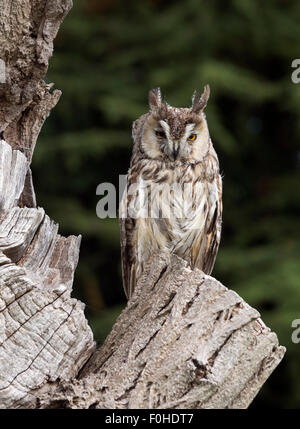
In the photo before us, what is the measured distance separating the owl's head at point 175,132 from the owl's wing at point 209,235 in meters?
0.24

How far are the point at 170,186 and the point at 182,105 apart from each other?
2.23 m

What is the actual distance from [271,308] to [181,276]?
12.1 ft

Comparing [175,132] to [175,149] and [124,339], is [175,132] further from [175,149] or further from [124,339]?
[124,339]

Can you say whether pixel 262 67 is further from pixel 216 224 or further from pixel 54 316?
pixel 54 316

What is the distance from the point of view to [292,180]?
7168 mm

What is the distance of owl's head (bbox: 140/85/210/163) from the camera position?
4176mm

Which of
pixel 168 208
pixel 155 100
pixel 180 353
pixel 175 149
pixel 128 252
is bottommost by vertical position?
pixel 180 353

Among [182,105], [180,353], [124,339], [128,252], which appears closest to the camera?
[180,353]

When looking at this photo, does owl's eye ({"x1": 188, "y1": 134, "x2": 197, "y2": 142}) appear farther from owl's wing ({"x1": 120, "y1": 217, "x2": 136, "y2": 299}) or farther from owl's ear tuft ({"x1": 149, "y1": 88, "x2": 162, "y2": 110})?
owl's wing ({"x1": 120, "y1": 217, "x2": 136, "y2": 299})

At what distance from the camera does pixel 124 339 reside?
110 inches

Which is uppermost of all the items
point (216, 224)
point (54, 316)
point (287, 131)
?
point (287, 131)

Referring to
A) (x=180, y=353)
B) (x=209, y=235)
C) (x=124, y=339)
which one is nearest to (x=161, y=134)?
(x=209, y=235)
